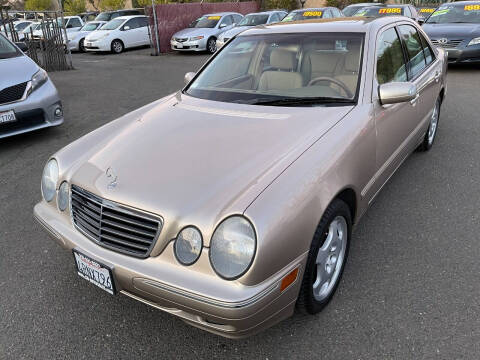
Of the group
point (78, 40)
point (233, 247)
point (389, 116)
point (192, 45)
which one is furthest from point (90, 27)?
point (233, 247)

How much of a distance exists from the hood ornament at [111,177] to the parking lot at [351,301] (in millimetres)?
793

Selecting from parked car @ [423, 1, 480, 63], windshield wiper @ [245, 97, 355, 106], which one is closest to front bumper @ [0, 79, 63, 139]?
windshield wiper @ [245, 97, 355, 106]

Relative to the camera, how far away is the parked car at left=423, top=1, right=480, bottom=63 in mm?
8414

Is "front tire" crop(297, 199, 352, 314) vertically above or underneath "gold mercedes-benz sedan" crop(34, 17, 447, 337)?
underneath

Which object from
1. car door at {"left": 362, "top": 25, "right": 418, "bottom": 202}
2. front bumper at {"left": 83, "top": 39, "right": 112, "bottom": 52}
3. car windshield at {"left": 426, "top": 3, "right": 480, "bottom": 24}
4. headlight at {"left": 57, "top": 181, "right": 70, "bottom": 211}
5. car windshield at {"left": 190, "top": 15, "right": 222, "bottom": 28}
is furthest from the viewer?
front bumper at {"left": 83, "top": 39, "right": 112, "bottom": 52}

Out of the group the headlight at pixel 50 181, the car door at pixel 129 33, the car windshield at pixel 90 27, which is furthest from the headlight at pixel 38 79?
the car windshield at pixel 90 27

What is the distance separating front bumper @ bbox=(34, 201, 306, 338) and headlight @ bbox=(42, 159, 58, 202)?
64 centimetres

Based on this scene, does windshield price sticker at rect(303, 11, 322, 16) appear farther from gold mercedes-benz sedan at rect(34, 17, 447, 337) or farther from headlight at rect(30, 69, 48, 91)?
gold mercedes-benz sedan at rect(34, 17, 447, 337)

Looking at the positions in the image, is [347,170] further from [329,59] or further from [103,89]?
[103,89]

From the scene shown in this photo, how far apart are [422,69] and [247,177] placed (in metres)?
2.67

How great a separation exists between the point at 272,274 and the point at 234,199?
378 mm

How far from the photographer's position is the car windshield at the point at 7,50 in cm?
564

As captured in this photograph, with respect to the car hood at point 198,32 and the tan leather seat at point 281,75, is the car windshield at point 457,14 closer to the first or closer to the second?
the car hood at point 198,32

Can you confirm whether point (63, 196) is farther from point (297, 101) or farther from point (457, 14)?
point (457, 14)
